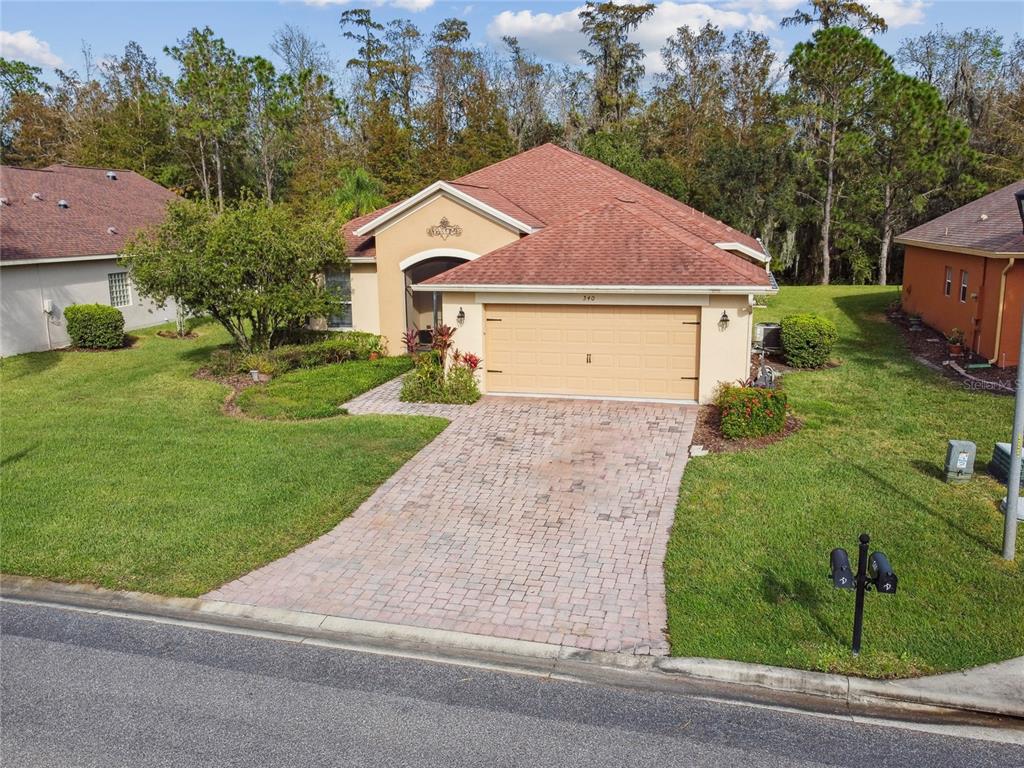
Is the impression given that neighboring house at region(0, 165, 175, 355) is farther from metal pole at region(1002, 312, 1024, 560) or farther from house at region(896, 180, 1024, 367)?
house at region(896, 180, 1024, 367)

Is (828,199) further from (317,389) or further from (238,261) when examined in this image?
(238,261)

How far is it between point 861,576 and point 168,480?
34.0ft

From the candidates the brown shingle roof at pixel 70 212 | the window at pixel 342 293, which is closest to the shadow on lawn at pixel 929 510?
the window at pixel 342 293

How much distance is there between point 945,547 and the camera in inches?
377

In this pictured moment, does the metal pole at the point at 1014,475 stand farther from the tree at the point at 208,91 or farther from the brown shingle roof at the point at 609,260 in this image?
the tree at the point at 208,91

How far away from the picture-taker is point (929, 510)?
35.1 ft

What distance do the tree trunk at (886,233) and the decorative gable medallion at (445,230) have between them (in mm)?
26719

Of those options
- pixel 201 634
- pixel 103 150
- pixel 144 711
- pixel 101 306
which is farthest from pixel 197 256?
pixel 103 150

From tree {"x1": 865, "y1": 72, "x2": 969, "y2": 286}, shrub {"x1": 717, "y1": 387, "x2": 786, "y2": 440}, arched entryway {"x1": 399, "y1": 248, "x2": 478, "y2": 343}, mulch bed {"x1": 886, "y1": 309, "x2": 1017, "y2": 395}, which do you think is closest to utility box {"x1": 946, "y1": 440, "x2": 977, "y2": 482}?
shrub {"x1": 717, "y1": 387, "x2": 786, "y2": 440}

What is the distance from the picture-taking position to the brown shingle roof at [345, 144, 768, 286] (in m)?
16.4

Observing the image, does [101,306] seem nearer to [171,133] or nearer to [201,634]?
[201,634]

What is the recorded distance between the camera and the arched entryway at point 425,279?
2088 cm

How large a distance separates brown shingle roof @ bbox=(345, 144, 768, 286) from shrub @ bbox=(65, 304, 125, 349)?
809 cm

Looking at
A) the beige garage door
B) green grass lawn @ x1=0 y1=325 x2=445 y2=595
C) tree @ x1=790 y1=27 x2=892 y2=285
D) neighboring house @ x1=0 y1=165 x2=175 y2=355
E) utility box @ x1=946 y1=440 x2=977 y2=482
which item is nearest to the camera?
green grass lawn @ x1=0 y1=325 x2=445 y2=595
